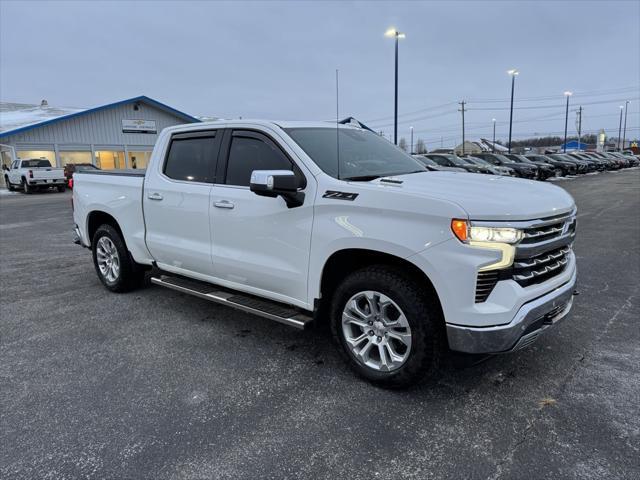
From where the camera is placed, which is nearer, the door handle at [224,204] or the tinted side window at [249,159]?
the tinted side window at [249,159]

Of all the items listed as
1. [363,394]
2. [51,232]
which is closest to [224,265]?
[363,394]

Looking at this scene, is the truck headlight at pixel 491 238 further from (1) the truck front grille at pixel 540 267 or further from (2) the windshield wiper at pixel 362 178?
(2) the windshield wiper at pixel 362 178

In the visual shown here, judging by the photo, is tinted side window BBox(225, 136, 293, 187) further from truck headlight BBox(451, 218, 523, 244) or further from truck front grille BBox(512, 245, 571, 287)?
truck front grille BBox(512, 245, 571, 287)

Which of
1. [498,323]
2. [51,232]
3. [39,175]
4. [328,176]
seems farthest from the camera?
[39,175]

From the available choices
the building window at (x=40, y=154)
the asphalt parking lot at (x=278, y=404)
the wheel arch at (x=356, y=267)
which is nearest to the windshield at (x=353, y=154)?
the wheel arch at (x=356, y=267)

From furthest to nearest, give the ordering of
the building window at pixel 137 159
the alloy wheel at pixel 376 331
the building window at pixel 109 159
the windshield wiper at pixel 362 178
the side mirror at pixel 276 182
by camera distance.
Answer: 1. the building window at pixel 137 159
2. the building window at pixel 109 159
3. the windshield wiper at pixel 362 178
4. the side mirror at pixel 276 182
5. the alloy wheel at pixel 376 331

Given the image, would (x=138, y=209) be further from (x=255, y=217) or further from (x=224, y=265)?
(x=255, y=217)

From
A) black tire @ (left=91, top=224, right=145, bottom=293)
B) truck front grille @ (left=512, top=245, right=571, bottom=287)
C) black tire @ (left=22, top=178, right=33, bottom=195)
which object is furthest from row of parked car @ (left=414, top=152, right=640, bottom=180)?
black tire @ (left=22, top=178, right=33, bottom=195)

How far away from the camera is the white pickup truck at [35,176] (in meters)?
24.5

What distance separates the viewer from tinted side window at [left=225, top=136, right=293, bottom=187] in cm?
385

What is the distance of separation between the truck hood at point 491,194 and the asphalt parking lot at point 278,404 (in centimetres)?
129

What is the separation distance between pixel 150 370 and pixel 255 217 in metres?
1.47

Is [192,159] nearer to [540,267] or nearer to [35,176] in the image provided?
[540,267]

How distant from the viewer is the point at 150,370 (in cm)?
371
